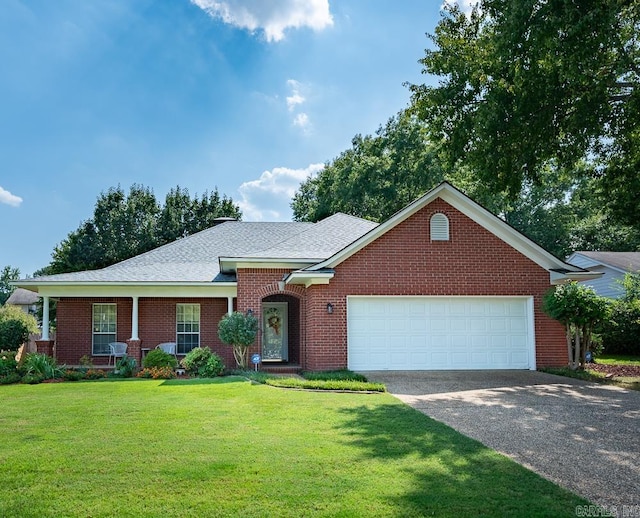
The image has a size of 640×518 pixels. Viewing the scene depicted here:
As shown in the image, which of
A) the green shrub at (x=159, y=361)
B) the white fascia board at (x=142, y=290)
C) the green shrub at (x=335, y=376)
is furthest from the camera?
the white fascia board at (x=142, y=290)

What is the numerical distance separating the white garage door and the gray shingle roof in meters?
2.85

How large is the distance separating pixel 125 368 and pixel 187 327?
3.66 m

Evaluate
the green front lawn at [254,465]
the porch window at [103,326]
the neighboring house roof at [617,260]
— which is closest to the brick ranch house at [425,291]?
the porch window at [103,326]

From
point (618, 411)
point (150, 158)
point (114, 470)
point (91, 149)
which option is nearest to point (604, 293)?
point (618, 411)

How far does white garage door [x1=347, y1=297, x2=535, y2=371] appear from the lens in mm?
14703

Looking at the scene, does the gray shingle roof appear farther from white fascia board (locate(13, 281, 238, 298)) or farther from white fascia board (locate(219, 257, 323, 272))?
white fascia board (locate(13, 281, 238, 298))

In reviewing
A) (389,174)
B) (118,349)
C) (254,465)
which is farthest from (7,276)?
(254,465)

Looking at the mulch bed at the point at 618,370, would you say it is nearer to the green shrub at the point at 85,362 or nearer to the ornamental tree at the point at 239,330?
the ornamental tree at the point at 239,330

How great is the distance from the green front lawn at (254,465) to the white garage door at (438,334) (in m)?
5.43

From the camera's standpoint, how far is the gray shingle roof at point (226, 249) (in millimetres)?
17172

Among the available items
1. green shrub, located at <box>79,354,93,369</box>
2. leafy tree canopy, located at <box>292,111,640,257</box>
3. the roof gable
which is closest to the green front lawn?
the roof gable

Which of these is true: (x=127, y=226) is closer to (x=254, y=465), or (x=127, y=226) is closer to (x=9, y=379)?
(x=9, y=379)

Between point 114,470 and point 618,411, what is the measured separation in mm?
8164

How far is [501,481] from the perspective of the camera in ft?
16.9
